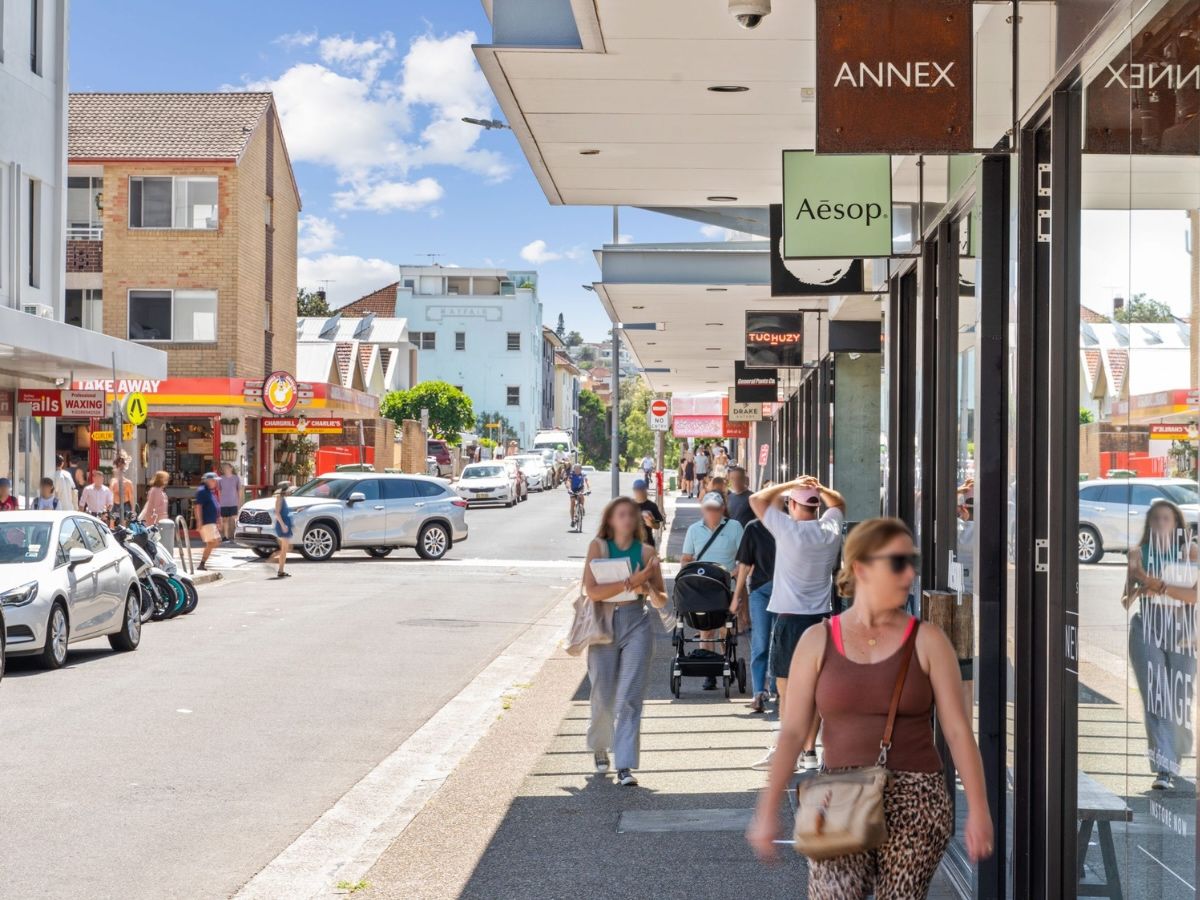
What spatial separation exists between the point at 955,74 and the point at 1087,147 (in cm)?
58

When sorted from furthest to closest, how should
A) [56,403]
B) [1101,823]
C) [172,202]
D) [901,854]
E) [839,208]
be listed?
[172,202] → [56,403] → [839,208] → [1101,823] → [901,854]

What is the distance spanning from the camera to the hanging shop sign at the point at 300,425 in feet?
133

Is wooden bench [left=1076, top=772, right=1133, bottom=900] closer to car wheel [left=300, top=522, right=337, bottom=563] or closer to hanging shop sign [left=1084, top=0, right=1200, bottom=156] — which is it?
hanging shop sign [left=1084, top=0, right=1200, bottom=156]

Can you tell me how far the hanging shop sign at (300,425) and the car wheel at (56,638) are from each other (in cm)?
2590

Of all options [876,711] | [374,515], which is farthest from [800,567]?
[374,515]

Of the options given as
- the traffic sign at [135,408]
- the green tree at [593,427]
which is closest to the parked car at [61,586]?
the traffic sign at [135,408]

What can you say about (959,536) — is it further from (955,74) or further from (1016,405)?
(955,74)

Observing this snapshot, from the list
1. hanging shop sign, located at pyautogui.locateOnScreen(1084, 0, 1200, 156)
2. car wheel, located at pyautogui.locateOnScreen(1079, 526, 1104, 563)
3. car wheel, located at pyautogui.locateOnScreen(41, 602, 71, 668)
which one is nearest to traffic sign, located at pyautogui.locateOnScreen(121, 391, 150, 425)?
car wheel, located at pyautogui.locateOnScreen(41, 602, 71, 668)

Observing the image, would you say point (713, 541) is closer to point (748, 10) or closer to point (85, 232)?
point (748, 10)

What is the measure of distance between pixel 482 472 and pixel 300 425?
48.8ft

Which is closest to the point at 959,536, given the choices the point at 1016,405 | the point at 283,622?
the point at 1016,405

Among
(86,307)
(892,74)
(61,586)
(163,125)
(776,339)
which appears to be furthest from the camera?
(163,125)

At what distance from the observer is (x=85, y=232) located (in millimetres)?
43062

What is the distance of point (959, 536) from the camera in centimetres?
721
